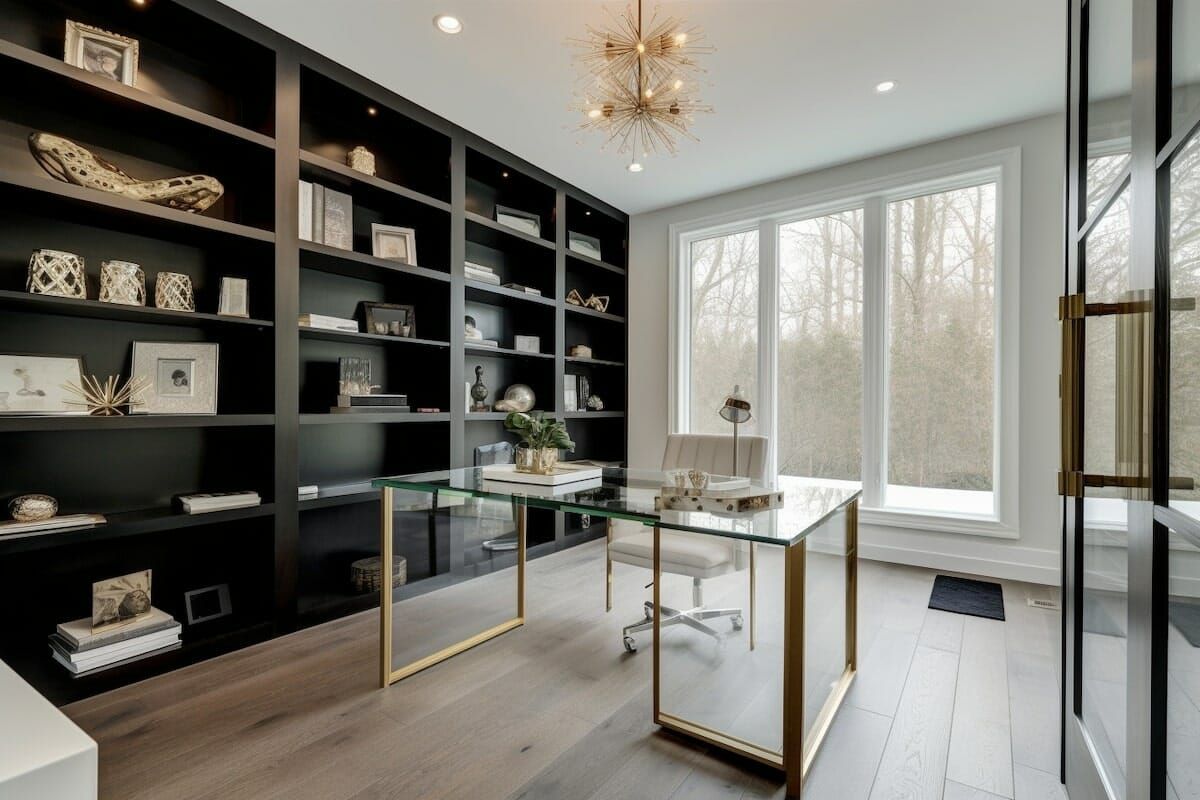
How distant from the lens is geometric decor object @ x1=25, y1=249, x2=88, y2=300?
6.57 feet

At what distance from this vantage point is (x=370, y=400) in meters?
3.04

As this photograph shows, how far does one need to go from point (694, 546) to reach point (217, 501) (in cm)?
203

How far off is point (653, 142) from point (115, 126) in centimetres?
268

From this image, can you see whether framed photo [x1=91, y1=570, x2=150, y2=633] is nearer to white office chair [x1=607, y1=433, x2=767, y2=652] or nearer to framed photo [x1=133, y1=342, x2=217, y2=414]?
framed photo [x1=133, y1=342, x2=217, y2=414]

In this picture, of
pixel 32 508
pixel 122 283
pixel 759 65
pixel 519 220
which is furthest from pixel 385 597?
pixel 759 65

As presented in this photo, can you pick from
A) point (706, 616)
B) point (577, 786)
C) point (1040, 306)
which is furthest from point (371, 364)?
point (1040, 306)

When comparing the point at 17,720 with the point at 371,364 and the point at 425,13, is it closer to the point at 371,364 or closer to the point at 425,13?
the point at 371,364

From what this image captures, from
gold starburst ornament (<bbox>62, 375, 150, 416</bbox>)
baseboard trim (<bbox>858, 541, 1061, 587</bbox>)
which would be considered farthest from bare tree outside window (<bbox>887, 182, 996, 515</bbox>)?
gold starburst ornament (<bbox>62, 375, 150, 416</bbox>)

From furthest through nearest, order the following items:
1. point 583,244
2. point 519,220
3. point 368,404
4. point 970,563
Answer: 1. point 583,244
2. point 519,220
3. point 970,563
4. point 368,404

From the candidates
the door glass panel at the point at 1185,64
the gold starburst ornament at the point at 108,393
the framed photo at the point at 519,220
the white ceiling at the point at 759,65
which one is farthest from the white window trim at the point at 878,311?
the gold starburst ornament at the point at 108,393

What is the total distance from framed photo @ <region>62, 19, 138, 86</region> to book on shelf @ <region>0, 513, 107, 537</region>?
63.7 inches

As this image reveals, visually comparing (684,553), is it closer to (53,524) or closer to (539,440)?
(539,440)

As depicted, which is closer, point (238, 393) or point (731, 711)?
point (731, 711)

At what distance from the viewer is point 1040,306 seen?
131 inches
